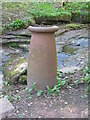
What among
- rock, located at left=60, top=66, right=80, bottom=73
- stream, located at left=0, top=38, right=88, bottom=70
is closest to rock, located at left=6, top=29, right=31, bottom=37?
stream, located at left=0, top=38, right=88, bottom=70

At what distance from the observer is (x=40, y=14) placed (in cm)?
856

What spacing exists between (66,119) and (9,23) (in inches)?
221

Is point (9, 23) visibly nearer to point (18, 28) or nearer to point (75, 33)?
point (18, 28)

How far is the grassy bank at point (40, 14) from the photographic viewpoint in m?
7.67

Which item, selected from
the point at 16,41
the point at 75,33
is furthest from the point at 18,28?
the point at 75,33

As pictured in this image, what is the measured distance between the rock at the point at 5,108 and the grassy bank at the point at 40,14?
4724mm

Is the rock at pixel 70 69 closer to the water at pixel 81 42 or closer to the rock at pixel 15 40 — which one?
the water at pixel 81 42

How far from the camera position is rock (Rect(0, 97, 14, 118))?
101 inches

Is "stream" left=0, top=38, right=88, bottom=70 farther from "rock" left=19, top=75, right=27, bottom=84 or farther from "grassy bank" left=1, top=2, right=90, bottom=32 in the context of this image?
"grassy bank" left=1, top=2, right=90, bottom=32

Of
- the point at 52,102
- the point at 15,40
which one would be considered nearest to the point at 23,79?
the point at 52,102

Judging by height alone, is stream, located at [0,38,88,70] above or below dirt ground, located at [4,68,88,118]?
above

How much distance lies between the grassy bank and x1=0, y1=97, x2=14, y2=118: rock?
4724 mm

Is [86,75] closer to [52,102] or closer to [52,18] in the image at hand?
[52,102]

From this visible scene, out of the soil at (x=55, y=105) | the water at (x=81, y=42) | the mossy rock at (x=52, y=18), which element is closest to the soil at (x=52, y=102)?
the soil at (x=55, y=105)
